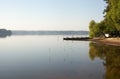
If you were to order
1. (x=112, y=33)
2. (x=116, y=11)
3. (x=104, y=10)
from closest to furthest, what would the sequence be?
(x=116, y=11), (x=104, y=10), (x=112, y=33)

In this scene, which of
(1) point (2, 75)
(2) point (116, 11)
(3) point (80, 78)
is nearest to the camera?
(3) point (80, 78)

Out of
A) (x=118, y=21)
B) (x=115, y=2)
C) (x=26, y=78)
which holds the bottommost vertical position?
(x=26, y=78)

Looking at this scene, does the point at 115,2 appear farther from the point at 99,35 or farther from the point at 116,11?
the point at 99,35

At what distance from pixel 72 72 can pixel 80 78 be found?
500cm

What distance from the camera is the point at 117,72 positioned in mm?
36688

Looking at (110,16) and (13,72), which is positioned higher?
(110,16)

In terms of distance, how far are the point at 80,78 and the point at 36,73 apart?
7240 millimetres

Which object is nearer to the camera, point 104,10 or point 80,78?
point 80,78

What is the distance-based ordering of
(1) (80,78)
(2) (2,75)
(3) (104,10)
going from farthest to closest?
(3) (104,10) → (2) (2,75) → (1) (80,78)

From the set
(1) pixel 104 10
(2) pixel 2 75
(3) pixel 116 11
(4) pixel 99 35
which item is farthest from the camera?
(4) pixel 99 35

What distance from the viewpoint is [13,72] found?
127ft

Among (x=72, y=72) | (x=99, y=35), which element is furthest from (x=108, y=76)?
(x=99, y=35)

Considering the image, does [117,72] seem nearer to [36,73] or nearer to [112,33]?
[36,73]

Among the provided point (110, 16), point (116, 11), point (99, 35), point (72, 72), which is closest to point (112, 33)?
point (99, 35)
